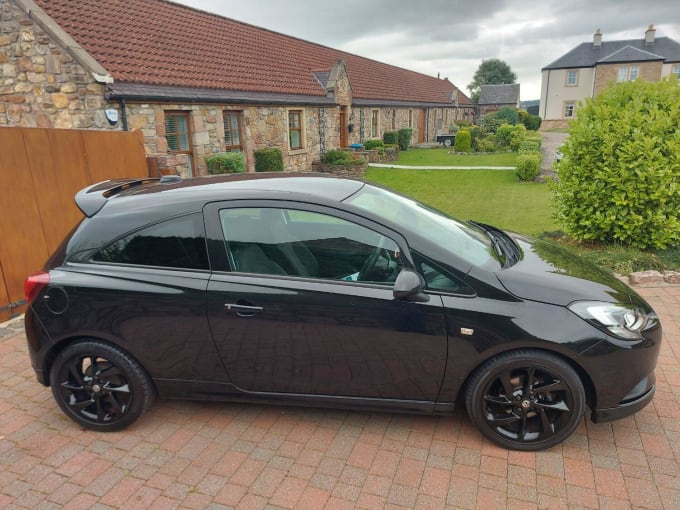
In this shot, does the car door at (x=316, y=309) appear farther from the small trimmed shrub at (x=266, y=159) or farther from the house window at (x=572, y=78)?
the house window at (x=572, y=78)

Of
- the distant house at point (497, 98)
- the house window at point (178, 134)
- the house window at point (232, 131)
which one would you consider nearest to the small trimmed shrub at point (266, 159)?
the house window at point (232, 131)

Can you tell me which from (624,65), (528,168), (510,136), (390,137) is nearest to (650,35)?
(624,65)

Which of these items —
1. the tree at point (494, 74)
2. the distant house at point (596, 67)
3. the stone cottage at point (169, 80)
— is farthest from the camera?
the tree at point (494, 74)

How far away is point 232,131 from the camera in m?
13.9

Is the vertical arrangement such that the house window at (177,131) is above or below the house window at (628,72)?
below

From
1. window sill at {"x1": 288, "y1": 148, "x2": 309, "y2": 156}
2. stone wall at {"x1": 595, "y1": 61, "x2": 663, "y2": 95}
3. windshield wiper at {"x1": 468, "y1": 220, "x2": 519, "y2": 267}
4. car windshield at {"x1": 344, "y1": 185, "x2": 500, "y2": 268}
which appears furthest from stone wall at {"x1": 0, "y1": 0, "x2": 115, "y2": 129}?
stone wall at {"x1": 595, "y1": 61, "x2": 663, "y2": 95}

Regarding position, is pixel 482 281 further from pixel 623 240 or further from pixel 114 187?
pixel 623 240

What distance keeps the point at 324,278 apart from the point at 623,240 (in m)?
5.49

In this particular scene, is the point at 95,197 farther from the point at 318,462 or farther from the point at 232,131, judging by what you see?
the point at 232,131

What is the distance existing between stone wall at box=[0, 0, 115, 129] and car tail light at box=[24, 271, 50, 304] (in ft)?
25.6

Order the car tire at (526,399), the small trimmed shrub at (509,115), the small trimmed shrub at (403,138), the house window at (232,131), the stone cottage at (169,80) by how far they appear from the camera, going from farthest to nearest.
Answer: the small trimmed shrub at (509,115) < the small trimmed shrub at (403,138) < the house window at (232,131) < the stone cottage at (169,80) < the car tire at (526,399)

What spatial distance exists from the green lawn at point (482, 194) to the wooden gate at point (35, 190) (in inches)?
269

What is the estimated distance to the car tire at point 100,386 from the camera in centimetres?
314

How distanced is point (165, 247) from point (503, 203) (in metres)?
10.1
